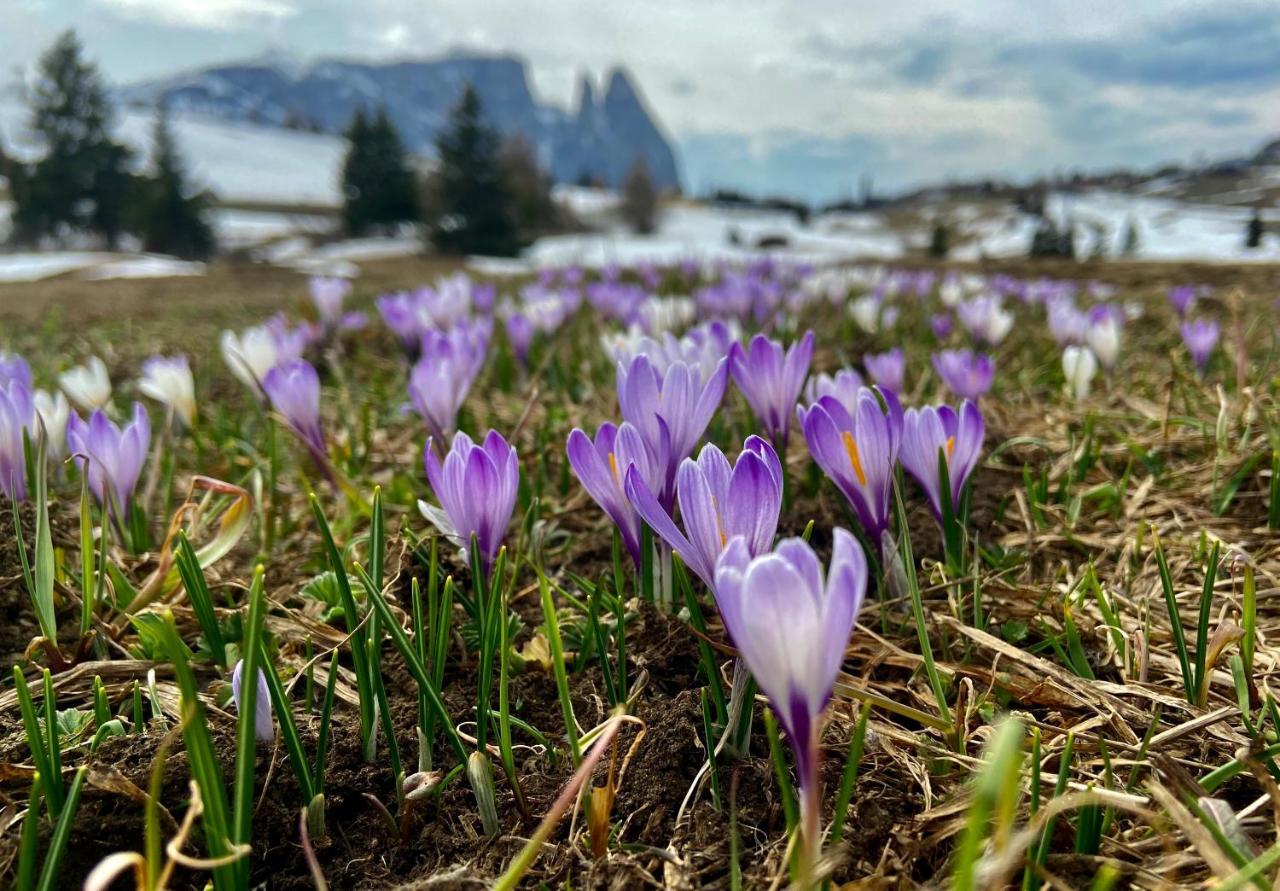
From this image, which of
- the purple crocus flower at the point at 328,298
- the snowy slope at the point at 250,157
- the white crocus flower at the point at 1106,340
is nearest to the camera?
the white crocus flower at the point at 1106,340

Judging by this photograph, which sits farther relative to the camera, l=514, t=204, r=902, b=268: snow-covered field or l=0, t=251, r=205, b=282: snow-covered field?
l=514, t=204, r=902, b=268: snow-covered field

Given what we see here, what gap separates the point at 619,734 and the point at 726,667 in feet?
0.74

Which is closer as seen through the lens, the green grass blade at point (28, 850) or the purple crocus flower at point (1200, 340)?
the green grass blade at point (28, 850)

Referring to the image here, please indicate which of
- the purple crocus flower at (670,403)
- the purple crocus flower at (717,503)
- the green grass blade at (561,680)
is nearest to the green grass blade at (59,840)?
the green grass blade at (561,680)

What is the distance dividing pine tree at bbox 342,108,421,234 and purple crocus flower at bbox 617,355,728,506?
3638 cm

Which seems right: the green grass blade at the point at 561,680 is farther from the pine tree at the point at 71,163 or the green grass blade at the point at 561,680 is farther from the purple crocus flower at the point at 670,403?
the pine tree at the point at 71,163

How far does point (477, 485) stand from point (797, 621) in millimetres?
563

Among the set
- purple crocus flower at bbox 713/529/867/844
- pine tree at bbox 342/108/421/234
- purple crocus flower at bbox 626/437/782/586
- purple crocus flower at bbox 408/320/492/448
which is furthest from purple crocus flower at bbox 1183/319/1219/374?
pine tree at bbox 342/108/421/234

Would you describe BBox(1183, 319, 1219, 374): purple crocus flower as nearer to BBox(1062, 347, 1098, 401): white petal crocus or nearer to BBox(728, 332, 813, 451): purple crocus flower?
BBox(1062, 347, 1098, 401): white petal crocus

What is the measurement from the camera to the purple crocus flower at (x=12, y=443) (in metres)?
1.24

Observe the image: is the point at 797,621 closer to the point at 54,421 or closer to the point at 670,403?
the point at 670,403

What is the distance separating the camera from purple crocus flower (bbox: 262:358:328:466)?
5.16ft

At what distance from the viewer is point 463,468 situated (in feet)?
3.41

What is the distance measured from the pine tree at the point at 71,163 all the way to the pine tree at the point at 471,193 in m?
13.5
